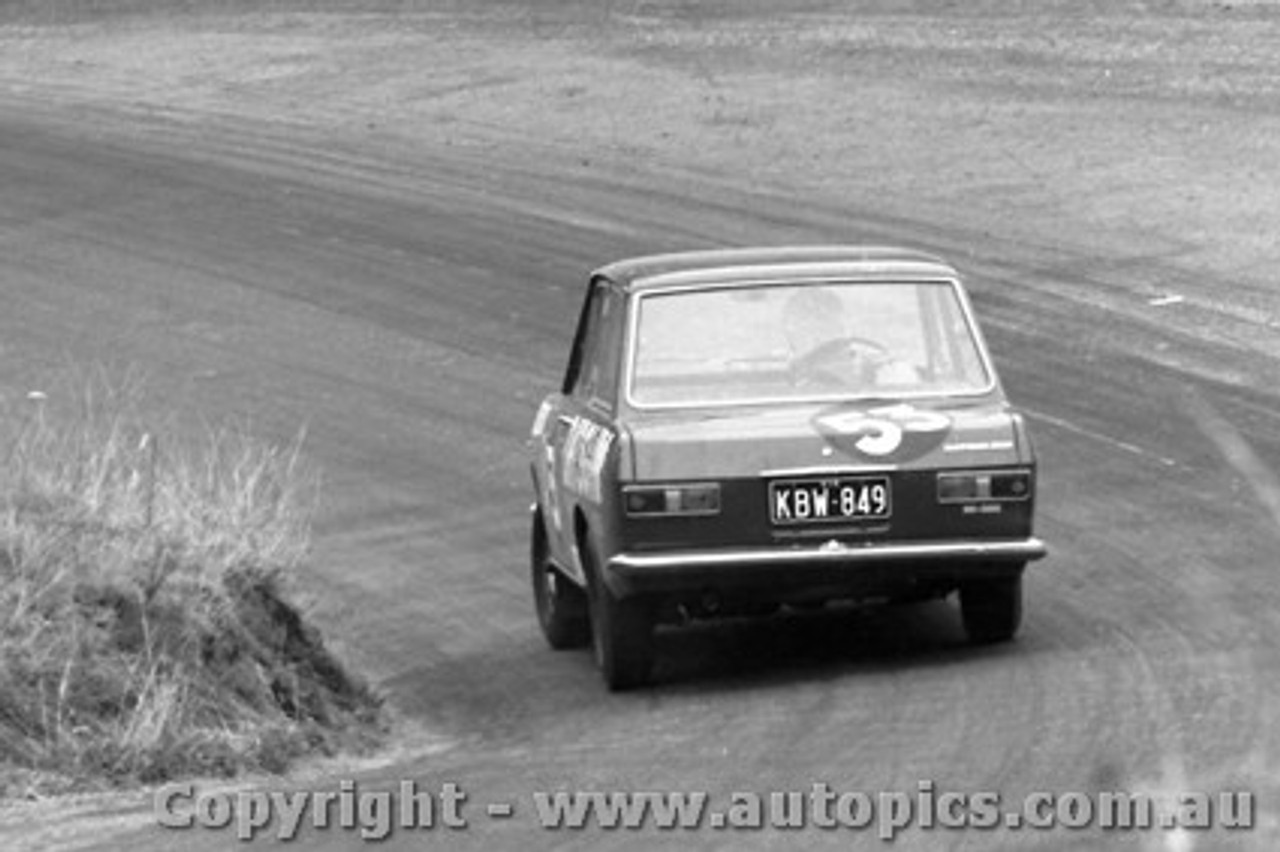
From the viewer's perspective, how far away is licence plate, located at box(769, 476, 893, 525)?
1166 cm

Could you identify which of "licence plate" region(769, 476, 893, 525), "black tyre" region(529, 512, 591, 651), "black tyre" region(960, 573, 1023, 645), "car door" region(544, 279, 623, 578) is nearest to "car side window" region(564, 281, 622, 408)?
"car door" region(544, 279, 623, 578)

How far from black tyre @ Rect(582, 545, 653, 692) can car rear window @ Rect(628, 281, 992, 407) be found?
788 millimetres

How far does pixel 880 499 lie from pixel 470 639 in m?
2.65

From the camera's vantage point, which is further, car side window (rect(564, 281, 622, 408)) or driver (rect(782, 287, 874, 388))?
car side window (rect(564, 281, 622, 408))

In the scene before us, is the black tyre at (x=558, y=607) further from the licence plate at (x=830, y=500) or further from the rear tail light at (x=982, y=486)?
the rear tail light at (x=982, y=486)

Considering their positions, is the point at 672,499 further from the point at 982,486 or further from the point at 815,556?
the point at 982,486

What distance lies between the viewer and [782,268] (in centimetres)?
1262

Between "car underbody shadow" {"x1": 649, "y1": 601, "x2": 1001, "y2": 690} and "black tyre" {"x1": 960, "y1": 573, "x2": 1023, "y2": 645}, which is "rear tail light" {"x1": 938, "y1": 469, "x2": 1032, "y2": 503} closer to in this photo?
"black tyre" {"x1": 960, "y1": 573, "x2": 1023, "y2": 645}

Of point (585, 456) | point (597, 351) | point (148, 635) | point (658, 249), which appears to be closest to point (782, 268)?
point (597, 351)

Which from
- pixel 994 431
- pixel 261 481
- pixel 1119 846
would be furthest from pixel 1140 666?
pixel 261 481

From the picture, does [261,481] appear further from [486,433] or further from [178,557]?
[178,557]

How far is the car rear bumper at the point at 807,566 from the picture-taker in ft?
38.1

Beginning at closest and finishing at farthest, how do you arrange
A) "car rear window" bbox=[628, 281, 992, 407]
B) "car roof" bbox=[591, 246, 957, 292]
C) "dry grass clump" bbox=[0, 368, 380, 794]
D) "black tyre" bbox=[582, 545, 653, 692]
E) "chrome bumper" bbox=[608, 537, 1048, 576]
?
"dry grass clump" bbox=[0, 368, 380, 794]
"chrome bumper" bbox=[608, 537, 1048, 576]
"black tyre" bbox=[582, 545, 653, 692]
"car rear window" bbox=[628, 281, 992, 407]
"car roof" bbox=[591, 246, 957, 292]

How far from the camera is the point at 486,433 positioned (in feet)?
59.9
